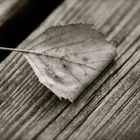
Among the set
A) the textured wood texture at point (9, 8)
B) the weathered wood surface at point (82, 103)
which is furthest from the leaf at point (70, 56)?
the textured wood texture at point (9, 8)

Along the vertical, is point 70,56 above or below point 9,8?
below

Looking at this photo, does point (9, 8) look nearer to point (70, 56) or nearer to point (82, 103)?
point (70, 56)

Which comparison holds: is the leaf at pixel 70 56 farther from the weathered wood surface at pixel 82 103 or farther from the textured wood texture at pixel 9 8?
the textured wood texture at pixel 9 8

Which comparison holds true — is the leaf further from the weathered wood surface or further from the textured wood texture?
the textured wood texture

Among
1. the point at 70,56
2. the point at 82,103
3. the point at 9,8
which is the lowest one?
the point at 82,103

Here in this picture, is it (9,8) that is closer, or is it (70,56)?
(70,56)

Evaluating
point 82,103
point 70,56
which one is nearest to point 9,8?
point 70,56
